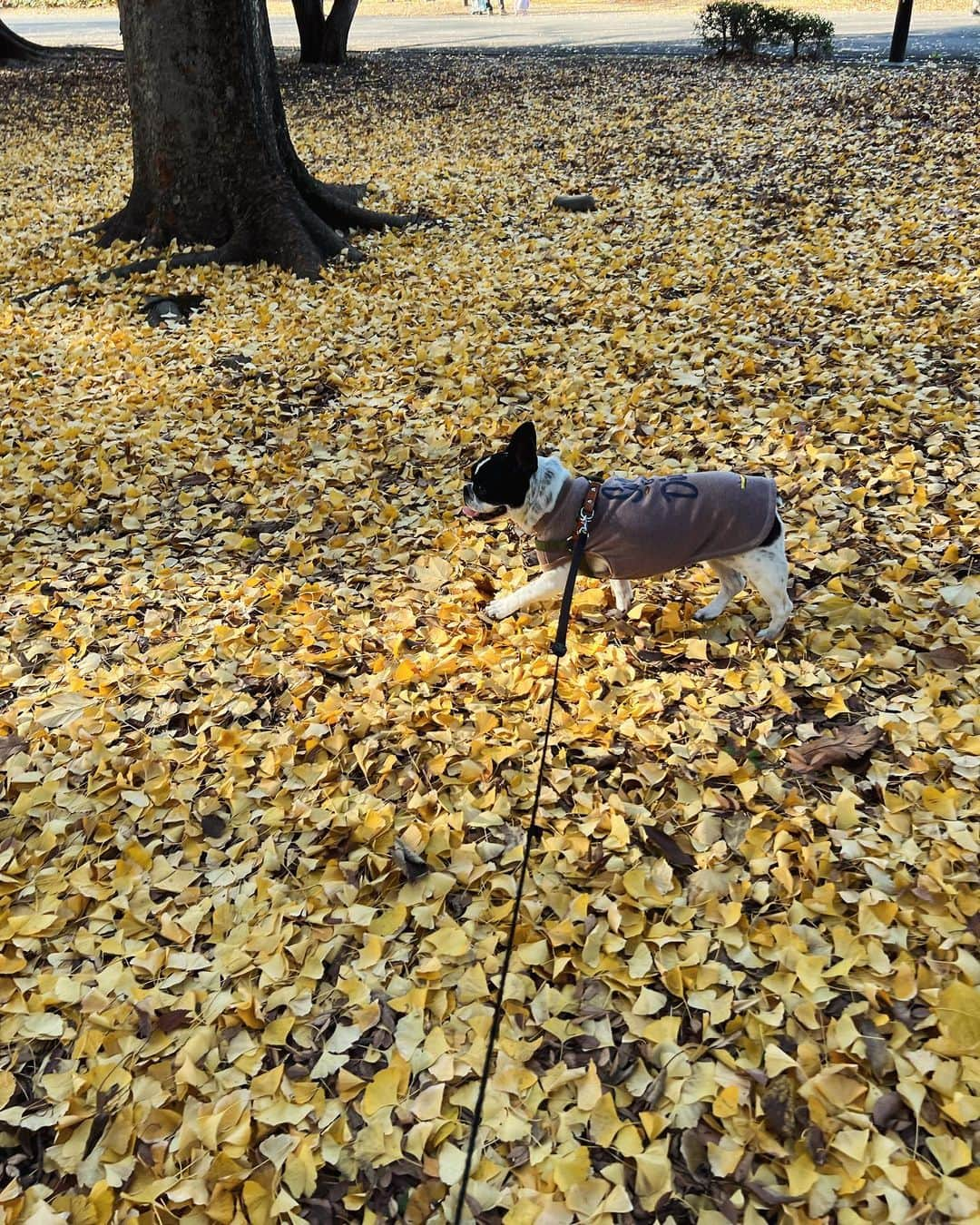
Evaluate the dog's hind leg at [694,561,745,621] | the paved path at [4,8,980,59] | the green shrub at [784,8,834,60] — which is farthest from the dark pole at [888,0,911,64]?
the dog's hind leg at [694,561,745,621]

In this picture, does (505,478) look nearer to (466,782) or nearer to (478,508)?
(478,508)

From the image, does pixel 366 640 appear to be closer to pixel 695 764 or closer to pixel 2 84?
pixel 695 764

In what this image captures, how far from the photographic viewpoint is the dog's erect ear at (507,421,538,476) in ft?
9.53

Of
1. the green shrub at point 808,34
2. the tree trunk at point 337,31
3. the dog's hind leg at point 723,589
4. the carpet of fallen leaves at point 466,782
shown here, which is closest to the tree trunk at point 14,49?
the tree trunk at point 337,31

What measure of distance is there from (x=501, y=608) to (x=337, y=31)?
17200 mm

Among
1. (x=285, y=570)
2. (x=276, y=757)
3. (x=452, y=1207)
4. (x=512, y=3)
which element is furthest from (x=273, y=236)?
(x=512, y=3)

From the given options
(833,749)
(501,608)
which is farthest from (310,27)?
(833,749)

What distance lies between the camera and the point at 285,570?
13.0 ft

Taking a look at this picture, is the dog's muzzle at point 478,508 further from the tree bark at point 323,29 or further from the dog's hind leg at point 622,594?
the tree bark at point 323,29

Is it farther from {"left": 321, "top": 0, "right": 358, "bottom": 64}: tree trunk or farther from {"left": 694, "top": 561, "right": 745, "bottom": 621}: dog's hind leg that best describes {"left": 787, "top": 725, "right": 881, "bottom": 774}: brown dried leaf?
{"left": 321, "top": 0, "right": 358, "bottom": 64}: tree trunk

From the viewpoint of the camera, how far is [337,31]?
16.1 m

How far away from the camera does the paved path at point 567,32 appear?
50.9ft

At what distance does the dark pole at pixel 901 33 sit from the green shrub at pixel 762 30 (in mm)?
1527

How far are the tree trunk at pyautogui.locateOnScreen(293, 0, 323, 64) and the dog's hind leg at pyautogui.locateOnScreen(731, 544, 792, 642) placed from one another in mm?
17442
